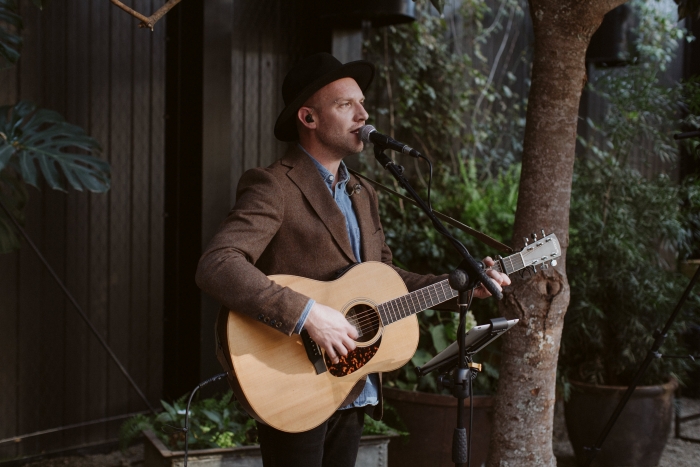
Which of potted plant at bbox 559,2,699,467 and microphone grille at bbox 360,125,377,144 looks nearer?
microphone grille at bbox 360,125,377,144

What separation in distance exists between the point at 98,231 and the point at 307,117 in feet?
8.35

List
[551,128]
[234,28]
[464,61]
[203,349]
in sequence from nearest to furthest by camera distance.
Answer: [551,128], [203,349], [234,28], [464,61]

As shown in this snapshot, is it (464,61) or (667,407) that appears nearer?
(667,407)

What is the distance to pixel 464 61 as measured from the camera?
21.4ft

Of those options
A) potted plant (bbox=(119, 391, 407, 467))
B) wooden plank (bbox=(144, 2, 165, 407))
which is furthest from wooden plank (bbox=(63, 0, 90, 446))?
potted plant (bbox=(119, 391, 407, 467))

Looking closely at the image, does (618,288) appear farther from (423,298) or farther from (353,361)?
(353,361)

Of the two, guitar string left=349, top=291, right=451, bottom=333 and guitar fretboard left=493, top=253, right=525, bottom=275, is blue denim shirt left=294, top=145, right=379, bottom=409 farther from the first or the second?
guitar fretboard left=493, top=253, right=525, bottom=275

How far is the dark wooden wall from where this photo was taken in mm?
4426

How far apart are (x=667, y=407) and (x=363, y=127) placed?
131 inches

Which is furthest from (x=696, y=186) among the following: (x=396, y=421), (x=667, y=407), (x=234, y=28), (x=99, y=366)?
(x=99, y=366)

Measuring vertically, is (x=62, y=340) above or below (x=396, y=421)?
above

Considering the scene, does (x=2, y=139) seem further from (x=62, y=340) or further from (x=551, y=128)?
(x=551, y=128)

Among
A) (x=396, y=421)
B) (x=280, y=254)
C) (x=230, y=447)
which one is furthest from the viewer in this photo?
(x=396, y=421)

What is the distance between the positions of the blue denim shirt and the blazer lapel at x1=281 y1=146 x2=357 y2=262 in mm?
50
